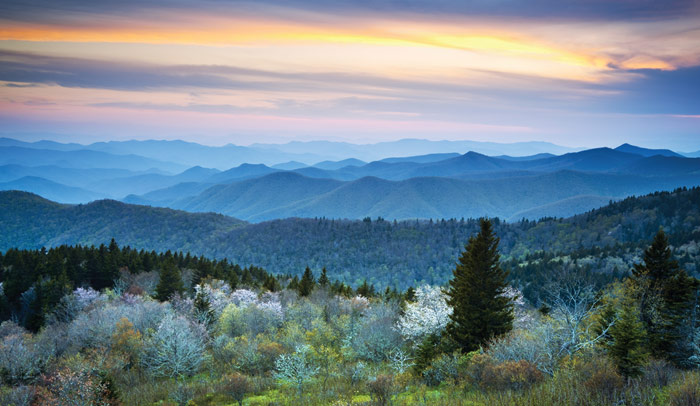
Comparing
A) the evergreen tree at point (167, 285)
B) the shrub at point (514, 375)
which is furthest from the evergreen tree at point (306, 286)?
the shrub at point (514, 375)

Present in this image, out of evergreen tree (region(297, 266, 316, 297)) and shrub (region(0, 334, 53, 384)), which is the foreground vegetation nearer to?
shrub (region(0, 334, 53, 384))

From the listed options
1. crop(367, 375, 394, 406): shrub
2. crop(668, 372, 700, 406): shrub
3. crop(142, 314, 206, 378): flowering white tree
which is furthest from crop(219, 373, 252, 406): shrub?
crop(668, 372, 700, 406): shrub

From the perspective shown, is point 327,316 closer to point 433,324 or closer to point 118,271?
point 433,324

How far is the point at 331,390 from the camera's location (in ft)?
107

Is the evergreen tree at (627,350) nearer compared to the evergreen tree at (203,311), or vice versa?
the evergreen tree at (627,350)

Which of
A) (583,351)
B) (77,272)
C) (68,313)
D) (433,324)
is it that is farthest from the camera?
(77,272)

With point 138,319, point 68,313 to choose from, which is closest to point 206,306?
point 138,319

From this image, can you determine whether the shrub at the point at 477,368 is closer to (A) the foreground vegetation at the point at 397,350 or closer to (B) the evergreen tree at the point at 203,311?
(A) the foreground vegetation at the point at 397,350

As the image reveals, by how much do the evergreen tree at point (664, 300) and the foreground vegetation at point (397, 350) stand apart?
0.33ft

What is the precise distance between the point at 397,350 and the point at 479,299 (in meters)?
15.5

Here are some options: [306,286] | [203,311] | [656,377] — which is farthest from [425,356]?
[306,286]

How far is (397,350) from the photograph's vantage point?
1822 inches

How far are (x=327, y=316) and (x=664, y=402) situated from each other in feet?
177

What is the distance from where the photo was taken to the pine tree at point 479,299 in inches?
1324
